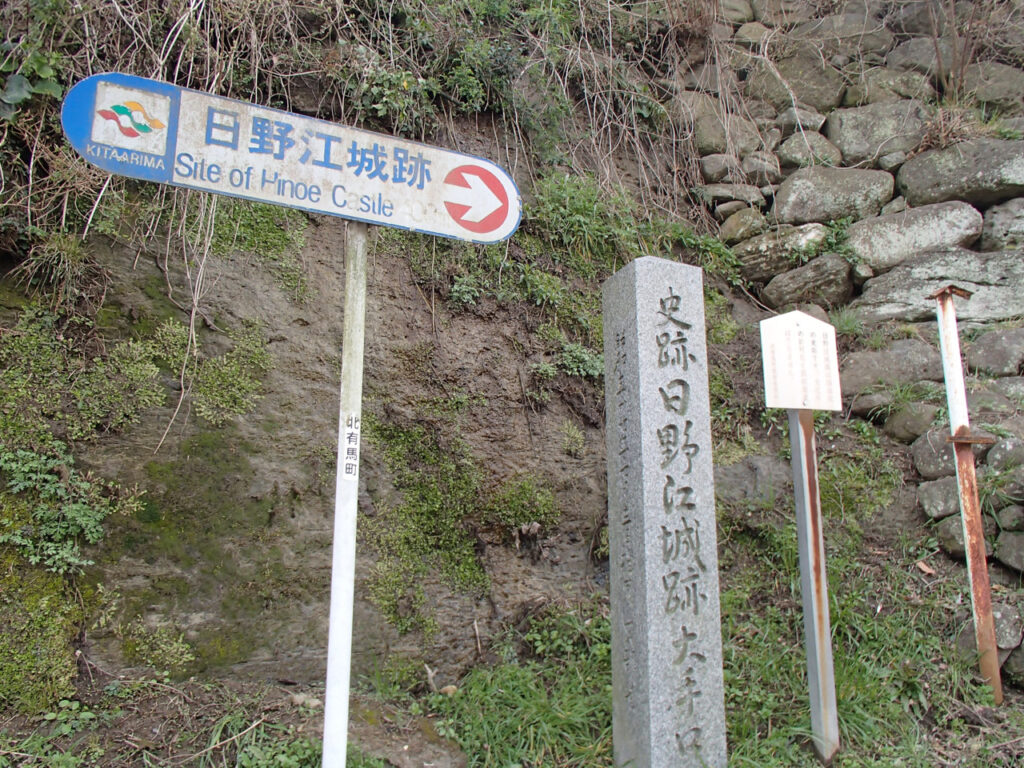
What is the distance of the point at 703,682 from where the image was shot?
2.81 metres

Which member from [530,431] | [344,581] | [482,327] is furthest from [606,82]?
[344,581]

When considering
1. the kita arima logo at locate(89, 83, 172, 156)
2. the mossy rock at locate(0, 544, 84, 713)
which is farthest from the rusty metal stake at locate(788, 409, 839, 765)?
the mossy rock at locate(0, 544, 84, 713)

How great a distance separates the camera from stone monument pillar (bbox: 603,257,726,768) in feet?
8.97

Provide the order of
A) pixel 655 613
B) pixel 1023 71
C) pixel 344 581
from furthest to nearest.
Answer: pixel 1023 71 < pixel 655 613 < pixel 344 581

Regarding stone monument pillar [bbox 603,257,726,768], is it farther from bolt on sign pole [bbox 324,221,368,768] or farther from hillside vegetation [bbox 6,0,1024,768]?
bolt on sign pole [bbox 324,221,368,768]

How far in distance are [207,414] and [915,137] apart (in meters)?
6.11

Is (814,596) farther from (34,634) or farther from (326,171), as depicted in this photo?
(34,634)

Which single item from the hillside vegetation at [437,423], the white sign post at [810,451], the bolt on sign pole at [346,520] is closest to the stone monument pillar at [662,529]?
the hillside vegetation at [437,423]

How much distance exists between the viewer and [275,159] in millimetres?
2281

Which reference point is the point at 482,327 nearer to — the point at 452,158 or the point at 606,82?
the point at 452,158

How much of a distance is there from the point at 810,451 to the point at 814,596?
68 centimetres

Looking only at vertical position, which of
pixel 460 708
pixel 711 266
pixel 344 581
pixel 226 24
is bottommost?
pixel 460 708

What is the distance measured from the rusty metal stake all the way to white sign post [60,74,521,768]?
1.88 metres

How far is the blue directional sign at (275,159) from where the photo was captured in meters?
2.13
